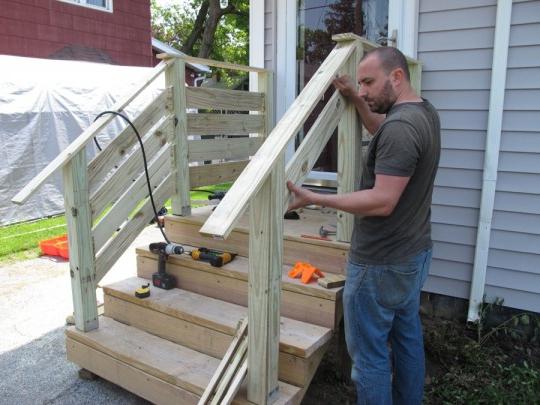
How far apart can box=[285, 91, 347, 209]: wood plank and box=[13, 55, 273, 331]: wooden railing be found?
117 cm

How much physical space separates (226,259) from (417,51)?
6.56ft

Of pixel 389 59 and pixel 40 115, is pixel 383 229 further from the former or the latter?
pixel 40 115

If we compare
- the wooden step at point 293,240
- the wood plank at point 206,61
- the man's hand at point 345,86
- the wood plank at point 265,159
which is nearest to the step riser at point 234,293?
the wooden step at point 293,240

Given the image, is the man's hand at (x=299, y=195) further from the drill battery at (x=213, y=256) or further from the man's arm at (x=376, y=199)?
the drill battery at (x=213, y=256)

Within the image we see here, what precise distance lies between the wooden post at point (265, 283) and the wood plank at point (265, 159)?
69 millimetres

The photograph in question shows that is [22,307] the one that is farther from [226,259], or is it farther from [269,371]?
[269,371]

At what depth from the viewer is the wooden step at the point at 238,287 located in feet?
7.96

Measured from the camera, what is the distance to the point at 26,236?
19.7 feet

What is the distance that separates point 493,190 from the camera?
10.3 feet

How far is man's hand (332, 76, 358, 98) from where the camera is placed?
93.5 inches

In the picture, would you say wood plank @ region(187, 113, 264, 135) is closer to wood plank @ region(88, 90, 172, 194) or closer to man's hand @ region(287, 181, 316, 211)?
wood plank @ region(88, 90, 172, 194)

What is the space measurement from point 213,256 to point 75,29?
880 centimetres

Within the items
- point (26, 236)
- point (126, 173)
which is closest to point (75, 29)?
point (26, 236)

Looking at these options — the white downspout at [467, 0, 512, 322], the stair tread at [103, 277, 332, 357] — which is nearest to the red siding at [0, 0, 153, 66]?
the stair tread at [103, 277, 332, 357]
